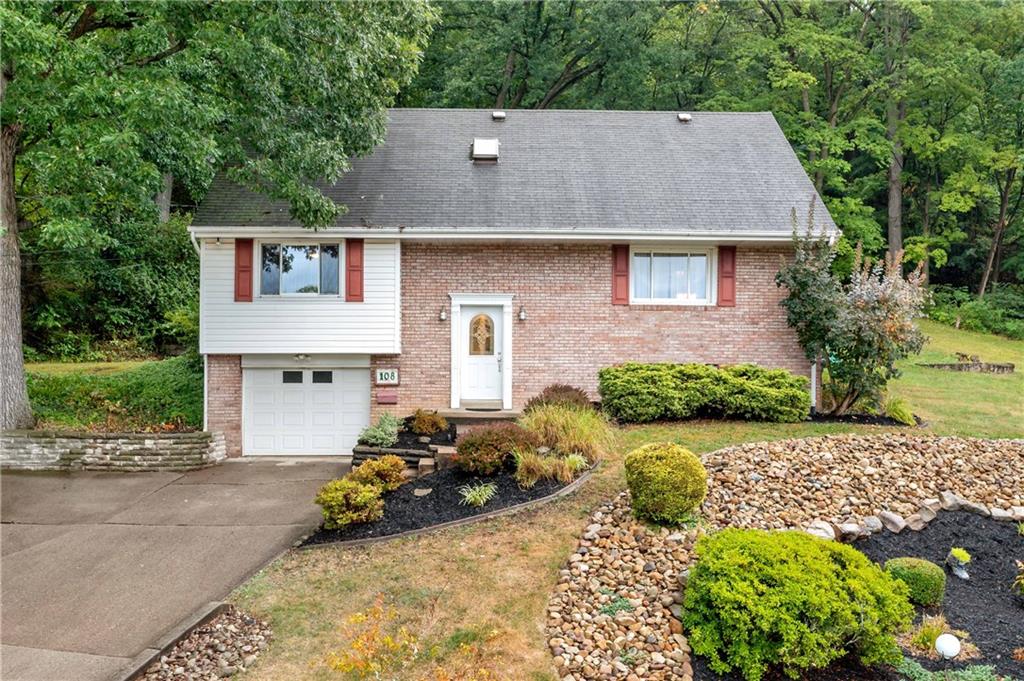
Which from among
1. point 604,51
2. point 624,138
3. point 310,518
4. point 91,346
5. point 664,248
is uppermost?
point 604,51

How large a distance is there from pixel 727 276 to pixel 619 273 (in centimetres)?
200

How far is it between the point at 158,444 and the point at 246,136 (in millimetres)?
5369

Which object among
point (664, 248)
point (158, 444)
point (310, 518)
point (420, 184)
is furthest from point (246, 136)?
point (664, 248)

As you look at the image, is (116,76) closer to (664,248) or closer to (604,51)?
(664,248)

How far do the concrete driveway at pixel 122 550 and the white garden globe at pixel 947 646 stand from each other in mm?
5802

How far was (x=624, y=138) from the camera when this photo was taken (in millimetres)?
13945

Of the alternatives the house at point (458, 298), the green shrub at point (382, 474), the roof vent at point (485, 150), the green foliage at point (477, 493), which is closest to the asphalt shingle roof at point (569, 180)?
the house at point (458, 298)

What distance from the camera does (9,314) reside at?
33.8ft

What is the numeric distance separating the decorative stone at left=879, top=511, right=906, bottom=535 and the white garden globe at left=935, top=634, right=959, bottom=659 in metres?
1.99

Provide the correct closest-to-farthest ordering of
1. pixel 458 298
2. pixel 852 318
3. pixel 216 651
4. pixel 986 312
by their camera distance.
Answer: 1. pixel 216 651
2. pixel 852 318
3. pixel 458 298
4. pixel 986 312

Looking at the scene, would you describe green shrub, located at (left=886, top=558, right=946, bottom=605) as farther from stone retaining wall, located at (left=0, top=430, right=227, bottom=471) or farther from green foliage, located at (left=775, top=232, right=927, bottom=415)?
stone retaining wall, located at (left=0, top=430, right=227, bottom=471)

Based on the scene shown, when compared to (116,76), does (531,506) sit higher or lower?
lower

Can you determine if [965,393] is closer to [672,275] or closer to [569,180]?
[672,275]

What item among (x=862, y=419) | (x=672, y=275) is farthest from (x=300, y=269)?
(x=862, y=419)
